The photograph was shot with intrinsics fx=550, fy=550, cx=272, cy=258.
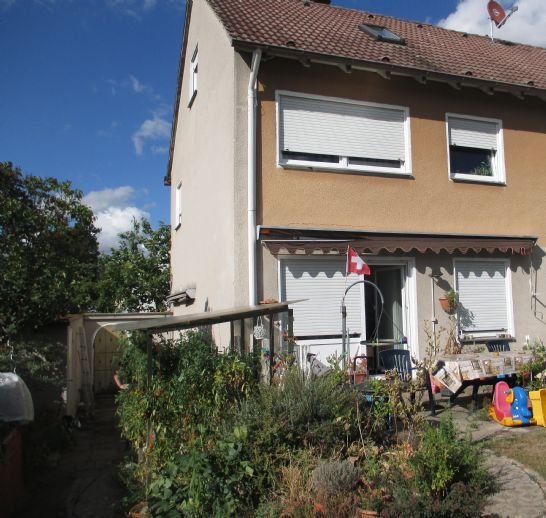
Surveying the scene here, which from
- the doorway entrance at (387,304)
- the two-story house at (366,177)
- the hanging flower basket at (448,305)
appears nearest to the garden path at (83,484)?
the two-story house at (366,177)

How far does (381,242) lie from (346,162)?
1902 mm

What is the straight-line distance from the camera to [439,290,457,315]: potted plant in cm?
1141

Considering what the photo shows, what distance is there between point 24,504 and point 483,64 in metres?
13.0

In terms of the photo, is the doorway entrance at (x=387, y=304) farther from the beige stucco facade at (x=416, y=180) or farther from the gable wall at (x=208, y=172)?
the gable wall at (x=208, y=172)

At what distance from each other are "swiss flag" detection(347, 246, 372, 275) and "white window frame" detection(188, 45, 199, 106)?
7.49 m

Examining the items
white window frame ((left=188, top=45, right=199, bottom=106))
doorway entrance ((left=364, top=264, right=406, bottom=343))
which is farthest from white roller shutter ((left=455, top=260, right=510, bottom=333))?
white window frame ((left=188, top=45, right=199, bottom=106))

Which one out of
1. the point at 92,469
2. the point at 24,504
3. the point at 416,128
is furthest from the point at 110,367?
the point at 416,128

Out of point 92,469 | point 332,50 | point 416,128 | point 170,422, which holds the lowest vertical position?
point 92,469

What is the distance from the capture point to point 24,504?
7.54 metres

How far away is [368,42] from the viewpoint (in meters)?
12.5

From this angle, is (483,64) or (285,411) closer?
(285,411)

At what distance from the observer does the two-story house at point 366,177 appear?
1055cm

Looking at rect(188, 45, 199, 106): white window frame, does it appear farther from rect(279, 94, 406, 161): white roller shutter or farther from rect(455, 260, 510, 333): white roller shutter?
rect(455, 260, 510, 333): white roller shutter

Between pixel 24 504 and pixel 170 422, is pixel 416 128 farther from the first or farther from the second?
pixel 24 504
